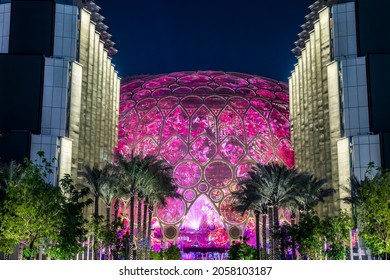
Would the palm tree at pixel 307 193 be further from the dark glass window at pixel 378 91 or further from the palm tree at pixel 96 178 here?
the palm tree at pixel 96 178

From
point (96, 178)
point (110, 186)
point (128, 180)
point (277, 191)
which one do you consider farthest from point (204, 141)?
point (277, 191)

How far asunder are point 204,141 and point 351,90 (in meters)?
30.6

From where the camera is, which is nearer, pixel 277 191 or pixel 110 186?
pixel 277 191

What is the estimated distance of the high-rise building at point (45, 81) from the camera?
51.3 metres

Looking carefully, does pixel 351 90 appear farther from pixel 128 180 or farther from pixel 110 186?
pixel 110 186

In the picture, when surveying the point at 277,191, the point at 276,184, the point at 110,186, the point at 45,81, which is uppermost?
the point at 45,81

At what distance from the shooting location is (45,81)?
52.9 metres

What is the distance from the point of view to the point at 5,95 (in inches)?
2069

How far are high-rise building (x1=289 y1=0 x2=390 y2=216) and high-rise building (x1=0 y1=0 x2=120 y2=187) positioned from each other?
2454 cm

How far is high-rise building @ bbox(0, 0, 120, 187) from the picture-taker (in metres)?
51.3

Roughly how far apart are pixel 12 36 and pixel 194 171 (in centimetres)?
3324

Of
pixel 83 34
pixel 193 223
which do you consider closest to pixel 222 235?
pixel 193 223
